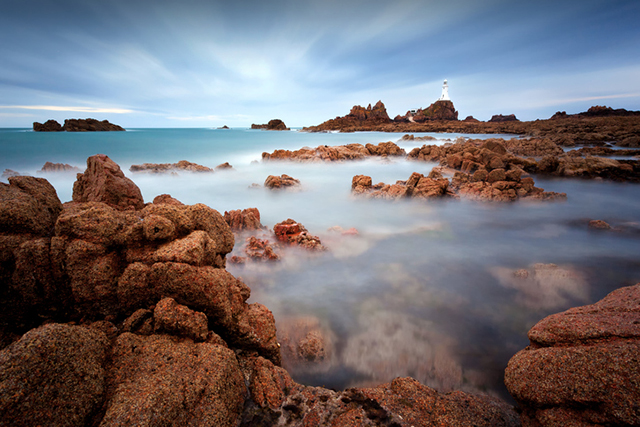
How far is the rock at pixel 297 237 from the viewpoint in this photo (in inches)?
320

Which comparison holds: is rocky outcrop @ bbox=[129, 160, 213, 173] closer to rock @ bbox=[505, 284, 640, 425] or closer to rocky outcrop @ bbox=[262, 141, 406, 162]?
rocky outcrop @ bbox=[262, 141, 406, 162]

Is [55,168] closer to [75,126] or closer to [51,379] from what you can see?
[51,379]

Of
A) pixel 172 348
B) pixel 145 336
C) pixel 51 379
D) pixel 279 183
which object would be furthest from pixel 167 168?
pixel 51 379

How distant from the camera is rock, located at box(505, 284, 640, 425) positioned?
2395mm

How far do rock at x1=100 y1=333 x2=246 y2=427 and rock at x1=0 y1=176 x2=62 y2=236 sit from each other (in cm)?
194

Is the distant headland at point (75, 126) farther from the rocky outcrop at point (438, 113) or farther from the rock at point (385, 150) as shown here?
the rocky outcrop at point (438, 113)

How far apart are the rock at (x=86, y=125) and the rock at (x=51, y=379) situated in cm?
11316

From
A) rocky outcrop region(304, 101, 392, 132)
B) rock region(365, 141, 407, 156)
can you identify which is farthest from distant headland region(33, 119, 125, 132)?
rock region(365, 141, 407, 156)

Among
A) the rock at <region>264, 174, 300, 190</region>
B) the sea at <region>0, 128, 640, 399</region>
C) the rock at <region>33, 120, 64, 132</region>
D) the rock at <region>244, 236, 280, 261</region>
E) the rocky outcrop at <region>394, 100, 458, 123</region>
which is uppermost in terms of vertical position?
the rocky outcrop at <region>394, 100, 458, 123</region>

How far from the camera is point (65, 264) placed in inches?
121

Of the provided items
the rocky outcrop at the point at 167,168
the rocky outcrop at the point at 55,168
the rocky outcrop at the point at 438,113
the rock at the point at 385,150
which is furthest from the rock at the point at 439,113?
the rocky outcrop at the point at 55,168

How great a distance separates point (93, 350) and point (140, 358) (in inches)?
15.6

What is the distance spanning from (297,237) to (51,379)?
6.48m

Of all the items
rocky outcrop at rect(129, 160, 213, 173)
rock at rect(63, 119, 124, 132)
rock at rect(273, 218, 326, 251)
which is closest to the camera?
rock at rect(273, 218, 326, 251)
